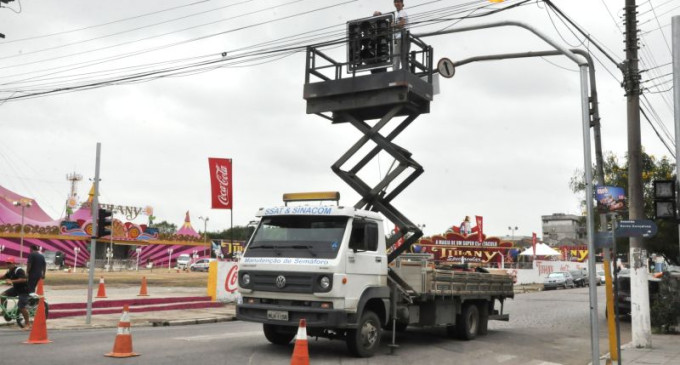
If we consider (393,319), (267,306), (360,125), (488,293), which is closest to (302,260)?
(267,306)

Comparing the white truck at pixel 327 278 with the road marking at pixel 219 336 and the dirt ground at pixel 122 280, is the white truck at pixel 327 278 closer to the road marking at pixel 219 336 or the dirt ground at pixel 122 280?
the road marking at pixel 219 336

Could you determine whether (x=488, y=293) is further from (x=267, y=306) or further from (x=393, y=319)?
(x=267, y=306)

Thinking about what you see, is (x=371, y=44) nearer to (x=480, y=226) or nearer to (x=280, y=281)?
(x=280, y=281)

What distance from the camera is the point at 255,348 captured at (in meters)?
11.4

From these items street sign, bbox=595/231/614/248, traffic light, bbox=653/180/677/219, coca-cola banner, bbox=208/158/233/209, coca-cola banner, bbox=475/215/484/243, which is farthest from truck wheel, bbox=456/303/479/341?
coca-cola banner, bbox=475/215/484/243

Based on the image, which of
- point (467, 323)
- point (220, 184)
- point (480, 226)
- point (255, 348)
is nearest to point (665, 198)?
point (467, 323)

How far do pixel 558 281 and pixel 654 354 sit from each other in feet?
117

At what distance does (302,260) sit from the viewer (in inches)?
402

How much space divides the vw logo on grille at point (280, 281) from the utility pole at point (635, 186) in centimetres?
802

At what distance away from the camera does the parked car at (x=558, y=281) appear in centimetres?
4591

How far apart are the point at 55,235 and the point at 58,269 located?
14.7 ft

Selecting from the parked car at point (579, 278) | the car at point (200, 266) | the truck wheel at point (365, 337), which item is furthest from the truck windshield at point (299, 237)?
the car at point (200, 266)

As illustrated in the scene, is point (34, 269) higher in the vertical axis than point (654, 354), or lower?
higher

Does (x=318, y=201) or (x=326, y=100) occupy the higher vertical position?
(x=326, y=100)
